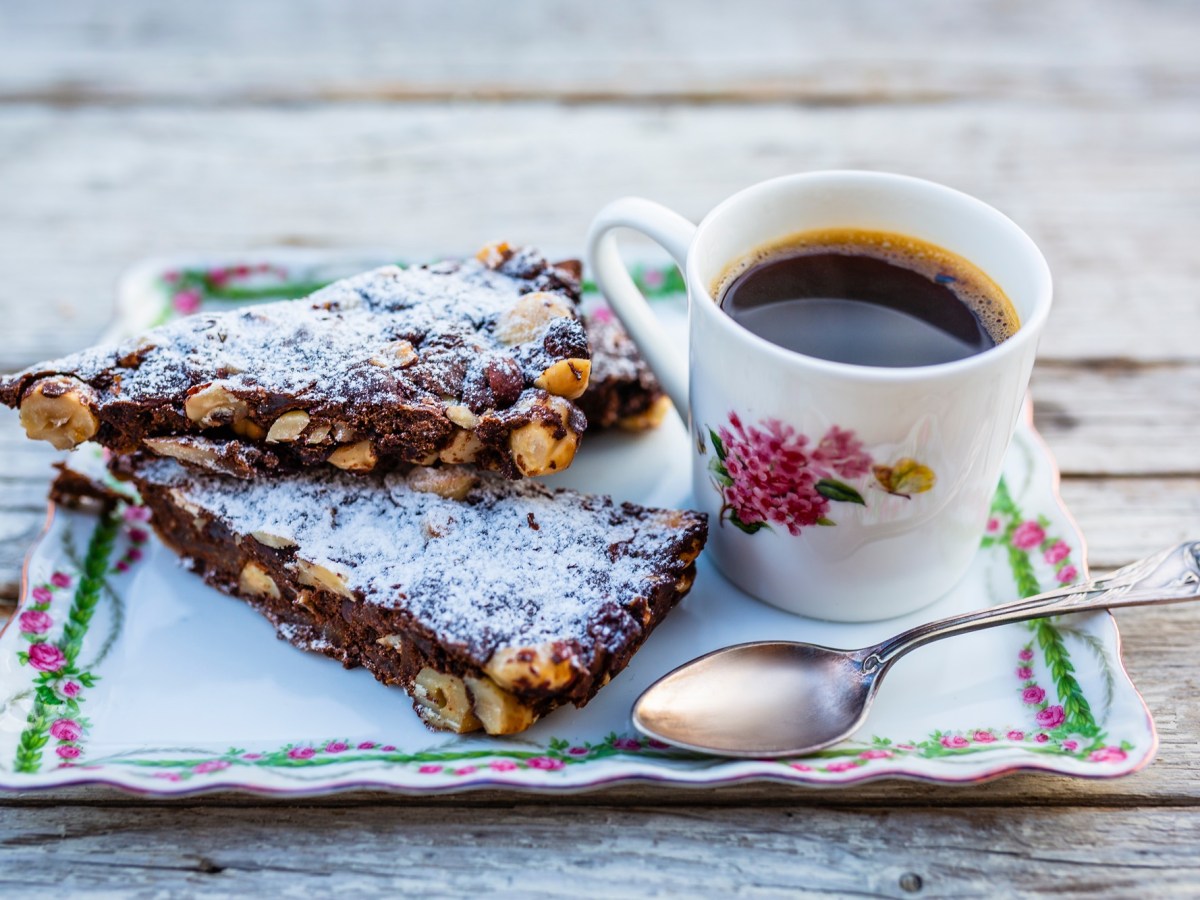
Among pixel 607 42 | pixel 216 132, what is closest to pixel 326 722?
pixel 216 132

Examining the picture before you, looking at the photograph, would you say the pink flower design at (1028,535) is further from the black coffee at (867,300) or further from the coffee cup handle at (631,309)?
the coffee cup handle at (631,309)

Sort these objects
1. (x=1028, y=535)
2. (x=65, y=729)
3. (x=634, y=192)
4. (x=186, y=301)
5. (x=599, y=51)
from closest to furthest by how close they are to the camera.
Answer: (x=65, y=729) < (x=1028, y=535) < (x=186, y=301) < (x=634, y=192) < (x=599, y=51)

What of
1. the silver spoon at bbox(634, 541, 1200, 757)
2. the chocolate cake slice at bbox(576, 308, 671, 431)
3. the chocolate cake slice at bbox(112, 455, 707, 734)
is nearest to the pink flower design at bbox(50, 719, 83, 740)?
the chocolate cake slice at bbox(112, 455, 707, 734)

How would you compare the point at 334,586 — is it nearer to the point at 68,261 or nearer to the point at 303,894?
the point at 303,894

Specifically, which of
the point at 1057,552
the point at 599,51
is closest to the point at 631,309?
the point at 1057,552

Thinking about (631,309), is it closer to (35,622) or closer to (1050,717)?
(1050,717)
